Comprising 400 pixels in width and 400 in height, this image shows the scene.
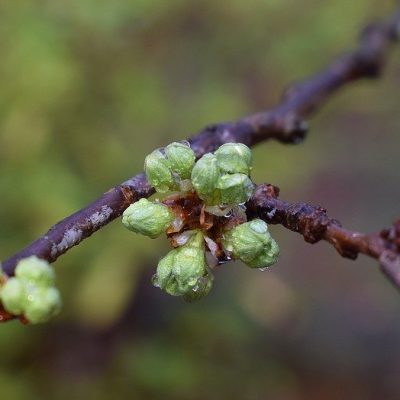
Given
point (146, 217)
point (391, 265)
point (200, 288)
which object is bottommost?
point (391, 265)

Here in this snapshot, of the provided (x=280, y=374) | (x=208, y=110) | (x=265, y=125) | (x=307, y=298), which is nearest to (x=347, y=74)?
(x=265, y=125)

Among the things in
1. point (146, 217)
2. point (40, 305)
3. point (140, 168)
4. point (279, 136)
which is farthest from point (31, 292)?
point (140, 168)

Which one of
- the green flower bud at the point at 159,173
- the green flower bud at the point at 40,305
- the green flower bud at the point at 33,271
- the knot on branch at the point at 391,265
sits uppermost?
the green flower bud at the point at 159,173

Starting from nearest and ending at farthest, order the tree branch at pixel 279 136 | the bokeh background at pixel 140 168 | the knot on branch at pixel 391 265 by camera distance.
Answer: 1. the knot on branch at pixel 391 265
2. the tree branch at pixel 279 136
3. the bokeh background at pixel 140 168

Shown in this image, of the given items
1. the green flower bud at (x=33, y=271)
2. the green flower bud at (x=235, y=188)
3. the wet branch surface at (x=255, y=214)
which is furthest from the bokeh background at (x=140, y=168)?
the green flower bud at (x=33, y=271)

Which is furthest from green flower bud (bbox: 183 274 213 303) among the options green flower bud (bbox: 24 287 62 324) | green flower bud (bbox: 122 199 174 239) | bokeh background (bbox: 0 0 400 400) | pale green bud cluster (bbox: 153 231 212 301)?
bokeh background (bbox: 0 0 400 400)

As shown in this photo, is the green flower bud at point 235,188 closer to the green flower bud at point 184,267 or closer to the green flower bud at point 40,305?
the green flower bud at point 184,267

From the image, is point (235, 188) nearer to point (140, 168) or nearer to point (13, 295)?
point (13, 295)

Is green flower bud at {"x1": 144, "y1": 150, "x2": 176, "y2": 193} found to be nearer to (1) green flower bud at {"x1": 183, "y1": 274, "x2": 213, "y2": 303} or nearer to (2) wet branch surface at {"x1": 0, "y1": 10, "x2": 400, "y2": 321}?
(2) wet branch surface at {"x1": 0, "y1": 10, "x2": 400, "y2": 321}
